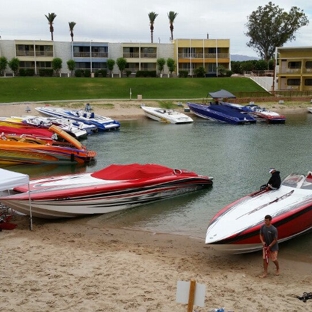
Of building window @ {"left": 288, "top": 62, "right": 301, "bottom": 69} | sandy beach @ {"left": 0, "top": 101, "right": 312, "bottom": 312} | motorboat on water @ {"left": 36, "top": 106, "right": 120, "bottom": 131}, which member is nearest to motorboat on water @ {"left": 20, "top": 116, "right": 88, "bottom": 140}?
motorboat on water @ {"left": 36, "top": 106, "right": 120, "bottom": 131}

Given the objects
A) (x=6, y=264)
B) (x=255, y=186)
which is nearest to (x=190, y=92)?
(x=255, y=186)

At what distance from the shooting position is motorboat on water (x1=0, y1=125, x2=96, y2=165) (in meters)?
27.4

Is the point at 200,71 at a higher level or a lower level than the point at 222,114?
higher

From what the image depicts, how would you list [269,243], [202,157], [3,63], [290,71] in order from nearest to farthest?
1. [269,243]
2. [202,157]
3. [290,71]
4. [3,63]

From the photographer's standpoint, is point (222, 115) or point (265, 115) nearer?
point (222, 115)

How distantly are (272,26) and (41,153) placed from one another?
82215 millimetres

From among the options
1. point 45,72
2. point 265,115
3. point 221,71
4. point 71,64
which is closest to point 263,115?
point 265,115

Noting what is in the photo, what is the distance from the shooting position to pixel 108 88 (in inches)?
2682

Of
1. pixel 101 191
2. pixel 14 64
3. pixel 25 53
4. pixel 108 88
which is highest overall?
pixel 25 53

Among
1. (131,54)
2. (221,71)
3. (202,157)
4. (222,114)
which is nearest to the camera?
(202,157)

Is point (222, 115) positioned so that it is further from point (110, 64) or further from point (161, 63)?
point (110, 64)

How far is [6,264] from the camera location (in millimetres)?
12039

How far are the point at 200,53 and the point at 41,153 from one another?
64911mm

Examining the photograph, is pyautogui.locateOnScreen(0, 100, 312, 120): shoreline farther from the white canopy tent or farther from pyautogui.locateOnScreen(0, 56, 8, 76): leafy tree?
the white canopy tent
